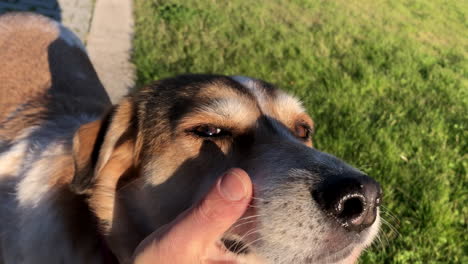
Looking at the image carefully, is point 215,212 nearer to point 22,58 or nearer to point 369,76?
point 22,58

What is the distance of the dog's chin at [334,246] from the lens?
1.78 meters

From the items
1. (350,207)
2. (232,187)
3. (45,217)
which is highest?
(232,187)

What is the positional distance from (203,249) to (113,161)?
3.27 feet

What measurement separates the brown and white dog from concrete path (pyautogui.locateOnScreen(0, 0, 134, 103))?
278cm

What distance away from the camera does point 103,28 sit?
737 cm

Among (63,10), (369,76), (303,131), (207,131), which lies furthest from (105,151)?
(63,10)

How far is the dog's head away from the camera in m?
1.79

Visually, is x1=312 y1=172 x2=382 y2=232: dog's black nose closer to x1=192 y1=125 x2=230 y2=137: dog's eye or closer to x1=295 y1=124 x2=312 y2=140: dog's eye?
x1=192 y1=125 x2=230 y2=137: dog's eye

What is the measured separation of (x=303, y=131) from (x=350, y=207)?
1.18 m

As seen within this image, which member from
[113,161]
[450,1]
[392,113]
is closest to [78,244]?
[113,161]

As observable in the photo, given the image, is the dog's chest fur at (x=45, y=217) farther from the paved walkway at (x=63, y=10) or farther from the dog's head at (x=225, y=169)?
the paved walkway at (x=63, y=10)

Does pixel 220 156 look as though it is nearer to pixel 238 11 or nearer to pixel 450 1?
pixel 238 11

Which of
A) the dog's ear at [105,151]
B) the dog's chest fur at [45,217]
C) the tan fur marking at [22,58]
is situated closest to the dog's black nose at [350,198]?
the dog's ear at [105,151]

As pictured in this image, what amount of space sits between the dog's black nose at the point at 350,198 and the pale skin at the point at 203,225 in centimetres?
37
